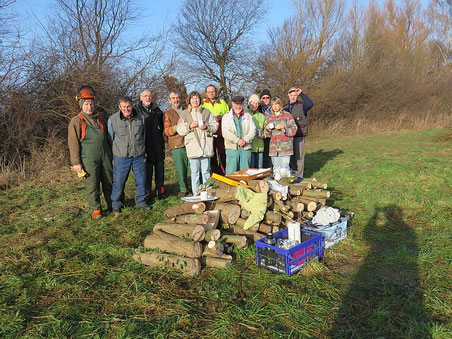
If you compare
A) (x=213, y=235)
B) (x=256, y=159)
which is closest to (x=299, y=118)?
(x=256, y=159)

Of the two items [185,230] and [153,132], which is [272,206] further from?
[153,132]

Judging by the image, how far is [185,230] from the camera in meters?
3.78

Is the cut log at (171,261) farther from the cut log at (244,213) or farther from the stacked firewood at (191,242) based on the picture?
the cut log at (244,213)

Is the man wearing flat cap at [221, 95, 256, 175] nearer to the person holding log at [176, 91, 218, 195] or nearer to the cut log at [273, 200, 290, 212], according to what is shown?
the person holding log at [176, 91, 218, 195]

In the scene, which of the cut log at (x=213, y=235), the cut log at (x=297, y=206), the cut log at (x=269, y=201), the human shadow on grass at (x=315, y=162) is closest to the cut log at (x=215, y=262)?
the cut log at (x=213, y=235)

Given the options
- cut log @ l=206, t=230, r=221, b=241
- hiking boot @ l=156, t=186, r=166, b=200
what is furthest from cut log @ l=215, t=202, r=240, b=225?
hiking boot @ l=156, t=186, r=166, b=200

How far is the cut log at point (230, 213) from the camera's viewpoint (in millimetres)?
3988

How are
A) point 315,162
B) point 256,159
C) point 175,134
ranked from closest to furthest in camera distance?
point 175,134
point 256,159
point 315,162

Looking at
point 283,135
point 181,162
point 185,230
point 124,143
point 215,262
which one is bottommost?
point 215,262

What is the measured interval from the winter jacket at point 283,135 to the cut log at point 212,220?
2.42m

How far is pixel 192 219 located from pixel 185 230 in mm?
215

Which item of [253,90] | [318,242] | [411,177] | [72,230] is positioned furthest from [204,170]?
[253,90]

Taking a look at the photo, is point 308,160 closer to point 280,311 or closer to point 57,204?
point 57,204

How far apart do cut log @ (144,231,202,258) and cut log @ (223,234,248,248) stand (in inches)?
15.7
